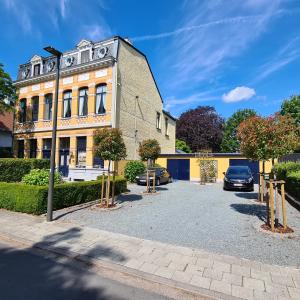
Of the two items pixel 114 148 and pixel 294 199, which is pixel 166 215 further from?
pixel 294 199

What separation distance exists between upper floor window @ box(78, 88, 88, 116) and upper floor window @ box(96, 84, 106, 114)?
3.87ft

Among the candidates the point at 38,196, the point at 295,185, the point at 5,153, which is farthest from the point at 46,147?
the point at 295,185

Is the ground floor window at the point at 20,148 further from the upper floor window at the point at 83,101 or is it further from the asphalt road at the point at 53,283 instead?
the asphalt road at the point at 53,283

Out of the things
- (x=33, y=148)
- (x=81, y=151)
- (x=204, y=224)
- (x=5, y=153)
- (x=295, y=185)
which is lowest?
(x=204, y=224)

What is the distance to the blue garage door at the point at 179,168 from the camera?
25.1 metres

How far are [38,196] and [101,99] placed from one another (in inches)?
501

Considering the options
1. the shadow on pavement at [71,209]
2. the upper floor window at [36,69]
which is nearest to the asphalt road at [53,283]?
the shadow on pavement at [71,209]

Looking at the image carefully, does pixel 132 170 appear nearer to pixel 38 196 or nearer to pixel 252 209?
pixel 252 209

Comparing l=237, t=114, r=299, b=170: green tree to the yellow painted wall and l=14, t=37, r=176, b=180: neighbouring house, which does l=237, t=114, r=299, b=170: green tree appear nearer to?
l=14, t=37, r=176, b=180: neighbouring house

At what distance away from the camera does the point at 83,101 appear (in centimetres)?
2131

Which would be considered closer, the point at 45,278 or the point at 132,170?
the point at 45,278

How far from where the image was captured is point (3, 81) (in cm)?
2123

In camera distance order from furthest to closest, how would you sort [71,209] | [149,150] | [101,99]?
1. [101,99]
2. [149,150]
3. [71,209]

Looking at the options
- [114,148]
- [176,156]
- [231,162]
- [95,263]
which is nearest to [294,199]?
[114,148]
